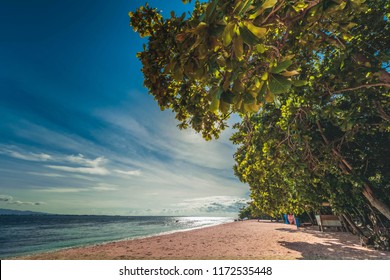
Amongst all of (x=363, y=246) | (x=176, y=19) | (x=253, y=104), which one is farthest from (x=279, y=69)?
(x=363, y=246)

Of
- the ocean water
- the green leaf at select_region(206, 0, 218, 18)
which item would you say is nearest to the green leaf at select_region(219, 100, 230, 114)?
the green leaf at select_region(206, 0, 218, 18)

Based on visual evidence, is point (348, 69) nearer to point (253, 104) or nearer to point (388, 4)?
point (388, 4)

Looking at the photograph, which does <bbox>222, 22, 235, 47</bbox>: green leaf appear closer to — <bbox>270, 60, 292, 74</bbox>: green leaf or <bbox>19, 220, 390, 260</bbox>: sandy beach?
<bbox>270, 60, 292, 74</bbox>: green leaf

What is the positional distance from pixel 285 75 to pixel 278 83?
73mm

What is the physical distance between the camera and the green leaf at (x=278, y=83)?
1.38m

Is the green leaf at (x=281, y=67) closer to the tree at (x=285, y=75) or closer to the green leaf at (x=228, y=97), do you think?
the tree at (x=285, y=75)

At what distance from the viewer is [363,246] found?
10.0m

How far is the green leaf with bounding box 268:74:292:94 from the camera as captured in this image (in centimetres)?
138

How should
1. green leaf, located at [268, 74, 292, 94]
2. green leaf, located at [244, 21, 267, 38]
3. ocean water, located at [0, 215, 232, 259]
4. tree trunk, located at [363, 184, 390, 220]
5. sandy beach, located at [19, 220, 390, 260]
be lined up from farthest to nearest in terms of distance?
1. ocean water, located at [0, 215, 232, 259]
2. sandy beach, located at [19, 220, 390, 260]
3. tree trunk, located at [363, 184, 390, 220]
4. green leaf, located at [268, 74, 292, 94]
5. green leaf, located at [244, 21, 267, 38]

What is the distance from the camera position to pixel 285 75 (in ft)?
4.60

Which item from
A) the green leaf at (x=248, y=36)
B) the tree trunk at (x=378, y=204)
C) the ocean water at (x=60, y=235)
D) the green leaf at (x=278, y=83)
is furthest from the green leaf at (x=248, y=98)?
the ocean water at (x=60, y=235)

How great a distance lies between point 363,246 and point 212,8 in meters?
13.5

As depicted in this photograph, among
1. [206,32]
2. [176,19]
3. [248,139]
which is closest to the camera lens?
[206,32]
